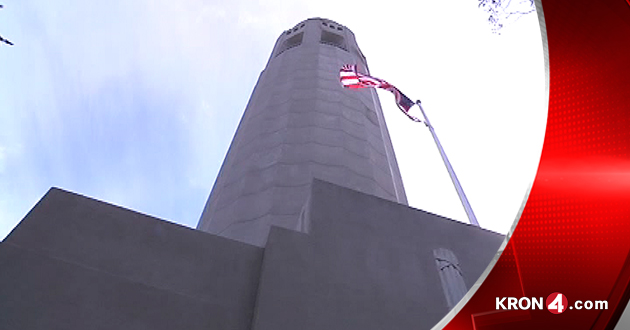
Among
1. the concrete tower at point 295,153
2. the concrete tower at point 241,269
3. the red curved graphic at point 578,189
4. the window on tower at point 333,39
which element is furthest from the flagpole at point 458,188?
the window on tower at point 333,39

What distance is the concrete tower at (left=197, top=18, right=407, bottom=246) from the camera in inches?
483

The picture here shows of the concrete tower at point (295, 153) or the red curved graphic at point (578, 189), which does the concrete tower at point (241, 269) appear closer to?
the red curved graphic at point (578, 189)

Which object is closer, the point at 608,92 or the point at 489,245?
the point at 608,92

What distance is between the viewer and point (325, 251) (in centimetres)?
724

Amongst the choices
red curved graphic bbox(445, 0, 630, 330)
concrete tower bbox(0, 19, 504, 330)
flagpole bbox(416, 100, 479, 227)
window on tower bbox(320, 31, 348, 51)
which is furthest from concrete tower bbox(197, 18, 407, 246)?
window on tower bbox(320, 31, 348, 51)

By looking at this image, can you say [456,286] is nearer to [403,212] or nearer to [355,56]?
[403,212]

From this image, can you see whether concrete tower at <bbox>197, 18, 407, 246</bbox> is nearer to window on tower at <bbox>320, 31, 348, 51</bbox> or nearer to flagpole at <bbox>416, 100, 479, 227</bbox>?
flagpole at <bbox>416, 100, 479, 227</bbox>

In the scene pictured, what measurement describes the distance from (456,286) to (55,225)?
5.93 meters

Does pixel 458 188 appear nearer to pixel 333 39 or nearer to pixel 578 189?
pixel 578 189

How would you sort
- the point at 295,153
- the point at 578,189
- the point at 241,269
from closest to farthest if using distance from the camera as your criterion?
the point at 578,189 → the point at 241,269 → the point at 295,153

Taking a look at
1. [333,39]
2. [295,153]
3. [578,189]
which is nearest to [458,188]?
[295,153]

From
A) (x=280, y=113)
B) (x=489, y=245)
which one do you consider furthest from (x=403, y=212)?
(x=280, y=113)

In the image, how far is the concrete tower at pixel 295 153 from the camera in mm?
12273

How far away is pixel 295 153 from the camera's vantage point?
14289 mm
